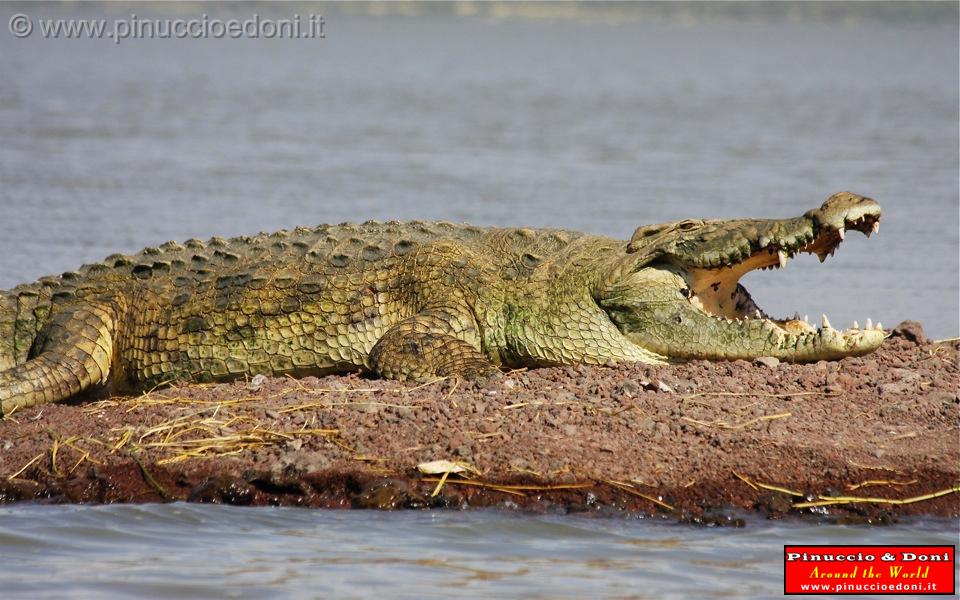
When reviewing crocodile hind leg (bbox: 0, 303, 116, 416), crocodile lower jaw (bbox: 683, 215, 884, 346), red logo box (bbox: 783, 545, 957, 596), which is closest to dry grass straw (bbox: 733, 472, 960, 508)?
red logo box (bbox: 783, 545, 957, 596)

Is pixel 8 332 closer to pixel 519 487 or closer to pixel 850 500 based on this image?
pixel 519 487

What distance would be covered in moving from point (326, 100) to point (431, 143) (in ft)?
31.8

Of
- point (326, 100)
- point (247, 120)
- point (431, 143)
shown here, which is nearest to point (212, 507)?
point (431, 143)

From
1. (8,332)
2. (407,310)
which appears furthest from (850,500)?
(8,332)

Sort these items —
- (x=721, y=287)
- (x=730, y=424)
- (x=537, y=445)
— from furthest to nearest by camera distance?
(x=721, y=287) → (x=730, y=424) → (x=537, y=445)

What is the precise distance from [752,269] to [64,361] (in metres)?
3.88

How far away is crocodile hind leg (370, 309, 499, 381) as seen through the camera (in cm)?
706

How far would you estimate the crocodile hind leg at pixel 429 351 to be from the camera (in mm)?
7059

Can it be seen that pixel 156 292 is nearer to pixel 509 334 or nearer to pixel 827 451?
pixel 509 334

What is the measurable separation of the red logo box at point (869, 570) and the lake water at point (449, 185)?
91mm

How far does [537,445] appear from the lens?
6.02 metres

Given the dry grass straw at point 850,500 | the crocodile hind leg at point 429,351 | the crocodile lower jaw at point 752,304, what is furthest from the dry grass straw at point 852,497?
the crocodile hind leg at point 429,351

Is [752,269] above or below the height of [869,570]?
above

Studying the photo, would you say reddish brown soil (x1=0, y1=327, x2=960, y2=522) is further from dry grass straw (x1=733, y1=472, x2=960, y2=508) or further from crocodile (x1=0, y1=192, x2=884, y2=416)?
crocodile (x1=0, y1=192, x2=884, y2=416)
